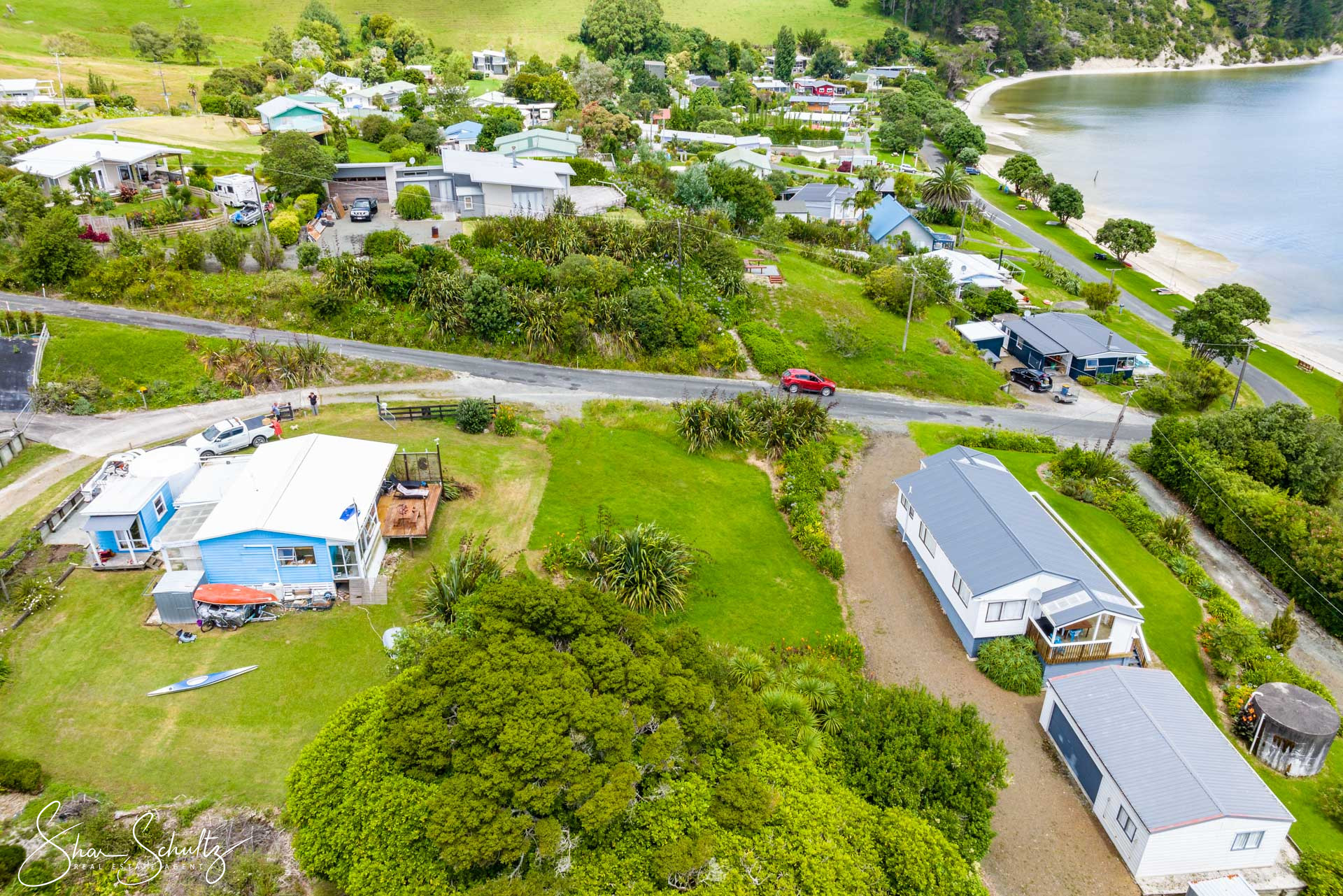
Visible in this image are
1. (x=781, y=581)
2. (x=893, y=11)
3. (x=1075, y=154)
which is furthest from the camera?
(x=893, y=11)

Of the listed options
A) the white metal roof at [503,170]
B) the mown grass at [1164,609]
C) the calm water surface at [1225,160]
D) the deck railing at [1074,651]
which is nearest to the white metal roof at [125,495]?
the deck railing at [1074,651]

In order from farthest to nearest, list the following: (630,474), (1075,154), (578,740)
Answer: (1075,154) < (630,474) < (578,740)

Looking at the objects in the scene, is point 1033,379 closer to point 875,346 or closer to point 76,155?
point 875,346

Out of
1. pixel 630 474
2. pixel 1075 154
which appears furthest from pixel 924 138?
pixel 630 474

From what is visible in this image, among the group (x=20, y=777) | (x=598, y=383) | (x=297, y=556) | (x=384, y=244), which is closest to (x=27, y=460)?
(x=297, y=556)

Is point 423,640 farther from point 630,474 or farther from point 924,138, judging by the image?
point 924,138

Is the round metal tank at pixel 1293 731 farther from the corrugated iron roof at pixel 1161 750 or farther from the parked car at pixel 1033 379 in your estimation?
the parked car at pixel 1033 379
